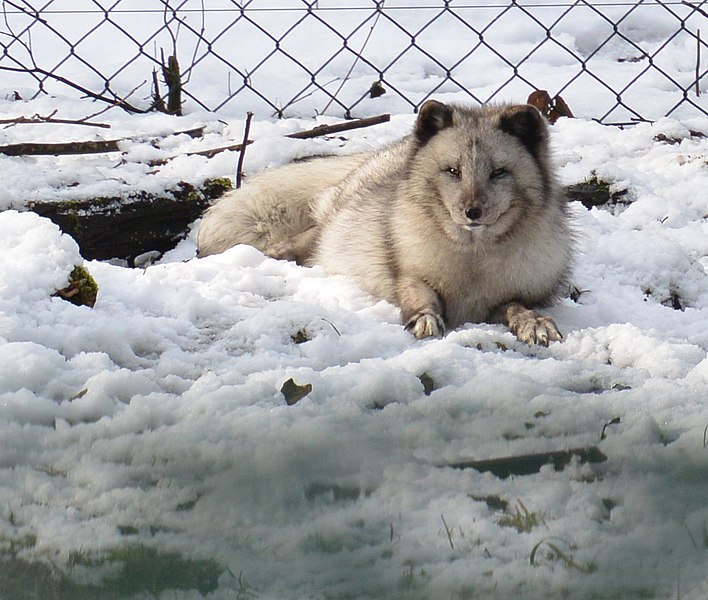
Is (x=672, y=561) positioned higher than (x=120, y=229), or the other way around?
(x=672, y=561)

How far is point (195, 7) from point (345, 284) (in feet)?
16.8

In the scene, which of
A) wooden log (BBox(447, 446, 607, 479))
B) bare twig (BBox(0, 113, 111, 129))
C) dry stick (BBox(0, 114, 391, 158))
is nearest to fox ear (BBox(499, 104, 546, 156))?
dry stick (BBox(0, 114, 391, 158))

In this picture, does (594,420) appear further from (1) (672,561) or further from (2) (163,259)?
(2) (163,259)

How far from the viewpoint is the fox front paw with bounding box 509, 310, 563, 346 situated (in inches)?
160

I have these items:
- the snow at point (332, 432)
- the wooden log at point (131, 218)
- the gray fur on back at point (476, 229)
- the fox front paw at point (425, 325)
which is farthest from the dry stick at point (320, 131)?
the fox front paw at point (425, 325)

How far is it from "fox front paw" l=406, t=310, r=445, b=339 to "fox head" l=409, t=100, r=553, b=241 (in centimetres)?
42

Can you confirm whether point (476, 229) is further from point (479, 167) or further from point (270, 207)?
point (270, 207)

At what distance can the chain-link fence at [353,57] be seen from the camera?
7613 millimetres

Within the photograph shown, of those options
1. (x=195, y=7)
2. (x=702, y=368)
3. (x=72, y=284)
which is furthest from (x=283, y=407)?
(x=195, y=7)

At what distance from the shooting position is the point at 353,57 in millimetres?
8547

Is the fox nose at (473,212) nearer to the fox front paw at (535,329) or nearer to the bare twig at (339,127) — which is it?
the fox front paw at (535,329)

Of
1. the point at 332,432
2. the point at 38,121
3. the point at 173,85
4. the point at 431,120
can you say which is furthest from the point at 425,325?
the point at 173,85

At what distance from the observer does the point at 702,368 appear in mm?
3529

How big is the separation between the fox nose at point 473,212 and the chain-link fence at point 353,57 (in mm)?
3130
